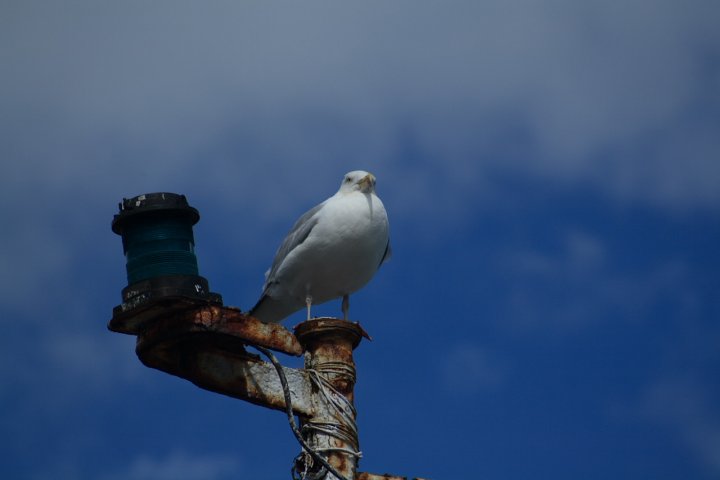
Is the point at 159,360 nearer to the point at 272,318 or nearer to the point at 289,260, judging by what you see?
the point at 289,260

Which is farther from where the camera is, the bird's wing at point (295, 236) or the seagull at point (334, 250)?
the bird's wing at point (295, 236)

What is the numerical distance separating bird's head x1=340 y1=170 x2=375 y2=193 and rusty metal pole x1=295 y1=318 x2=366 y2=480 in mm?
2429

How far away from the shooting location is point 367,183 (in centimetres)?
787

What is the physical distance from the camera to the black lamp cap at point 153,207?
532 cm

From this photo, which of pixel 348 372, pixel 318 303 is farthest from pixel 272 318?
pixel 348 372

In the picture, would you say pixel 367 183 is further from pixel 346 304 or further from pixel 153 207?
pixel 153 207

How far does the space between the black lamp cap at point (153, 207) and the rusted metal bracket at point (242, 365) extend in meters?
0.50

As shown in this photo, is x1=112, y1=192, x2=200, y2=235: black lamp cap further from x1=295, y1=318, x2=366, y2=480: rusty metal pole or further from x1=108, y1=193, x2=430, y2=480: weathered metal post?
x1=295, y1=318, x2=366, y2=480: rusty metal pole

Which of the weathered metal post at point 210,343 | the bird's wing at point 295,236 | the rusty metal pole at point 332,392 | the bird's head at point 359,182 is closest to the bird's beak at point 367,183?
the bird's head at point 359,182

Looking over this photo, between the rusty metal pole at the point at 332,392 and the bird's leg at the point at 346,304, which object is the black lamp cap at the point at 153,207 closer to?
the rusty metal pole at the point at 332,392

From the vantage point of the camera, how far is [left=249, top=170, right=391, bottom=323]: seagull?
23.6 ft

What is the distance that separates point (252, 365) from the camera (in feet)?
17.1

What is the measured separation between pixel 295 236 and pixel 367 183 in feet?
2.30

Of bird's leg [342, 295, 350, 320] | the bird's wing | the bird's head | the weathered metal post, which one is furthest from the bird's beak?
the weathered metal post
